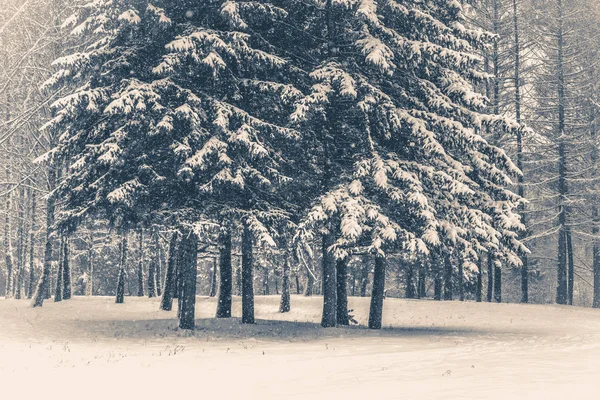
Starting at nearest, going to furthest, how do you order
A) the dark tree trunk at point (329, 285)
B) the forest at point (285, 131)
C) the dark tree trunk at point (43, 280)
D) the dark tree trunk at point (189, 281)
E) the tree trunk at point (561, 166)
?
the forest at point (285, 131) → the dark tree trunk at point (189, 281) → the dark tree trunk at point (329, 285) → the dark tree trunk at point (43, 280) → the tree trunk at point (561, 166)

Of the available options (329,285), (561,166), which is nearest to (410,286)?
(561,166)

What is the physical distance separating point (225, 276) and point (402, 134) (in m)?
8.40

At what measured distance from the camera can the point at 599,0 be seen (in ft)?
110

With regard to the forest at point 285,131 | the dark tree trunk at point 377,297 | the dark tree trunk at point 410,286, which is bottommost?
the dark tree trunk at point 410,286

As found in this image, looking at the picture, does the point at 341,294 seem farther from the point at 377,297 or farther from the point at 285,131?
the point at 285,131

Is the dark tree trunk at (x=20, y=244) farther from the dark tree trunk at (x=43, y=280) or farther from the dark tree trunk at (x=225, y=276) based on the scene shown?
the dark tree trunk at (x=225, y=276)

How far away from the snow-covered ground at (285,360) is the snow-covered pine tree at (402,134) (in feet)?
9.55

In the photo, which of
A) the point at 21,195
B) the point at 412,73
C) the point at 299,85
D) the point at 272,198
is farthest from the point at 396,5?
the point at 21,195

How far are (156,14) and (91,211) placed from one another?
6281 millimetres

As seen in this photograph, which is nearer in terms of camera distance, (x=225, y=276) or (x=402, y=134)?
(x=402, y=134)

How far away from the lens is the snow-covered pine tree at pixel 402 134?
55.3 ft

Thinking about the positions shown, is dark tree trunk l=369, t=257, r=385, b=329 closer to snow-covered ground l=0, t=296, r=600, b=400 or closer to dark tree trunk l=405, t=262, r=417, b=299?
snow-covered ground l=0, t=296, r=600, b=400

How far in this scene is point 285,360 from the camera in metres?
11.7

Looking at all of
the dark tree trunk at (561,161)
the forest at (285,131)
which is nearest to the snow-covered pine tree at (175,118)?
the forest at (285,131)
